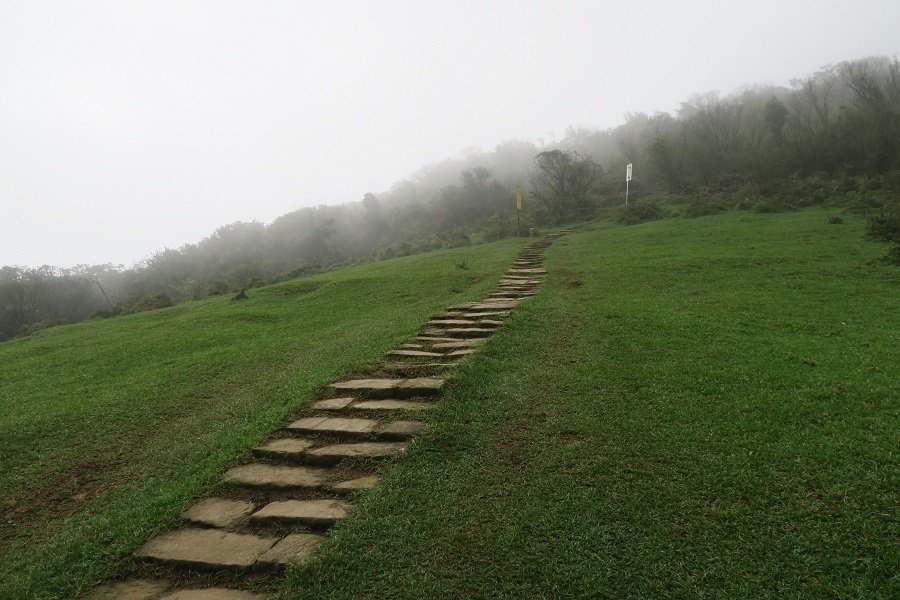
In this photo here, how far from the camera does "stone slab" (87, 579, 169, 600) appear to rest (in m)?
2.75

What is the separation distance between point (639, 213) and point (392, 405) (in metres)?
22.1

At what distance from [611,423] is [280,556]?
3.03m

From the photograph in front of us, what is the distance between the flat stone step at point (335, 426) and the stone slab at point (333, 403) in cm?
23

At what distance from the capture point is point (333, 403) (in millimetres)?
5129

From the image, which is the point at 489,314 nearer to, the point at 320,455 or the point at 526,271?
the point at 320,455

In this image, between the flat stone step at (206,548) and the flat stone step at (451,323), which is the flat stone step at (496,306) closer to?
the flat stone step at (451,323)

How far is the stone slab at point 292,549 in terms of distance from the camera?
2.82m

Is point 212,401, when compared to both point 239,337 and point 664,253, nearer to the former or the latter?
point 239,337

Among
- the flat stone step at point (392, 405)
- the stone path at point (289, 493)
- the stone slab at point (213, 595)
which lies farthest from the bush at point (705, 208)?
the stone slab at point (213, 595)

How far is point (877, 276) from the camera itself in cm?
1002

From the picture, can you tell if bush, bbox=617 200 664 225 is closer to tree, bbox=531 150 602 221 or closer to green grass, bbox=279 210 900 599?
tree, bbox=531 150 602 221

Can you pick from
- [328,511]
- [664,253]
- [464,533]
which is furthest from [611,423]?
[664,253]

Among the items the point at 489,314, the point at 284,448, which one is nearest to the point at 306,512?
the point at 284,448

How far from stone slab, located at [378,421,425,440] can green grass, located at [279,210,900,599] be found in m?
0.18
